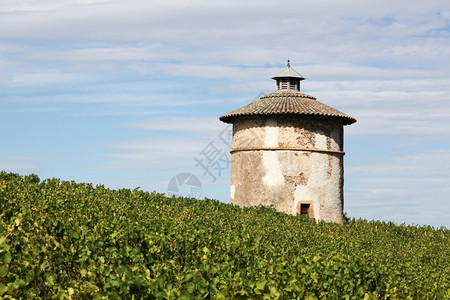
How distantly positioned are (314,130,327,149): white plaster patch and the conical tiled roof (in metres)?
1.05

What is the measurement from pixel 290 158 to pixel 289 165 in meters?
0.36

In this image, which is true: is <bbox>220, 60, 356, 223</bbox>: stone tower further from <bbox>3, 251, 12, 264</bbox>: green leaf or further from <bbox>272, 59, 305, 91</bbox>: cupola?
<bbox>3, 251, 12, 264</bbox>: green leaf

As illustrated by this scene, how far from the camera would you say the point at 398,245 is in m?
24.5

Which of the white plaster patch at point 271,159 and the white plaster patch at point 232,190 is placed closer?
the white plaster patch at point 271,159

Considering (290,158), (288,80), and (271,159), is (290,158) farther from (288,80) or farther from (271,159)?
(288,80)

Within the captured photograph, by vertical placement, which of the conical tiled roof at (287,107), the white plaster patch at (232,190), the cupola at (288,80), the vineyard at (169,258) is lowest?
the vineyard at (169,258)

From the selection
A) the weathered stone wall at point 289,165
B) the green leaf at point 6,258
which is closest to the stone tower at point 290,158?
the weathered stone wall at point 289,165

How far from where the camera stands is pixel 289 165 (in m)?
29.5

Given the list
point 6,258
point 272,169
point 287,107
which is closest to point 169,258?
point 6,258

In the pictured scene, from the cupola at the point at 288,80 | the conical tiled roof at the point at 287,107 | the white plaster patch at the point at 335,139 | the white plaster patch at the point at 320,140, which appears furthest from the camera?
the cupola at the point at 288,80

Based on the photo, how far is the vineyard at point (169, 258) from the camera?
24.2ft

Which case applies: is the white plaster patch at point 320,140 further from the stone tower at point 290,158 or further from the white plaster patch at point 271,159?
the white plaster patch at point 271,159

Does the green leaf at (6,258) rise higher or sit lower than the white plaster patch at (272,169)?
lower

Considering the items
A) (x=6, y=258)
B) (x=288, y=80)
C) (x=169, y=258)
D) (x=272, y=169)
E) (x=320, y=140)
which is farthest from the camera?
(x=288, y=80)
